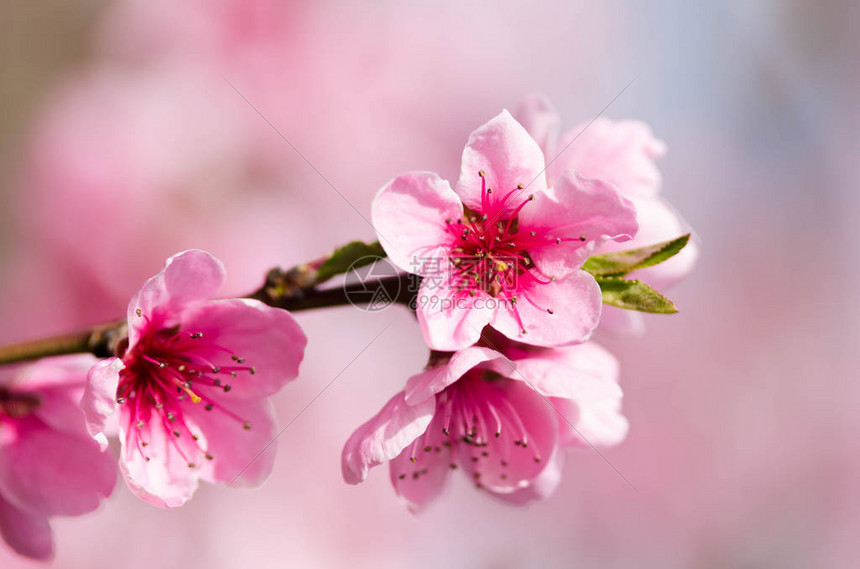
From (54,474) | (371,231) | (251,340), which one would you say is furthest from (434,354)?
(371,231)

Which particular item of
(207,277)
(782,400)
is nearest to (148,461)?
(207,277)

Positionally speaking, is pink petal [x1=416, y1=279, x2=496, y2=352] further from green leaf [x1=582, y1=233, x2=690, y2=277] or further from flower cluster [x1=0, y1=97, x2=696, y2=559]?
green leaf [x1=582, y1=233, x2=690, y2=277]

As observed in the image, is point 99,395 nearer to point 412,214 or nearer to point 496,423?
point 412,214

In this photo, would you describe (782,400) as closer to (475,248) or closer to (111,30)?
(475,248)

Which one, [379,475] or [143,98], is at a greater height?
[143,98]

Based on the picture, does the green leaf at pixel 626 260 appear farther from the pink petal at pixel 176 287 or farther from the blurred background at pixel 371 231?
the blurred background at pixel 371 231

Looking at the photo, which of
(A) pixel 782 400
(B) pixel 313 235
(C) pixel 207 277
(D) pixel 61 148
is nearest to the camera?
(C) pixel 207 277

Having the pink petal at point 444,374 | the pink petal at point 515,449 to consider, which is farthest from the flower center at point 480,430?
the pink petal at point 444,374
